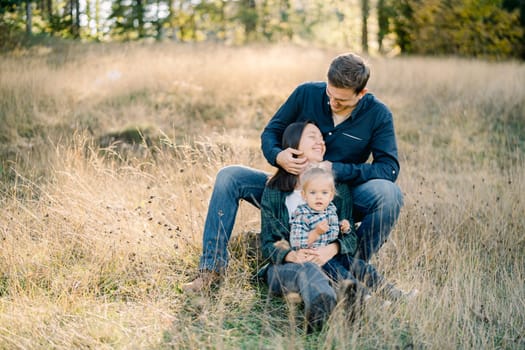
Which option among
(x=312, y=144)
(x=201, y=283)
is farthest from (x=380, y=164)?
(x=201, y=283)

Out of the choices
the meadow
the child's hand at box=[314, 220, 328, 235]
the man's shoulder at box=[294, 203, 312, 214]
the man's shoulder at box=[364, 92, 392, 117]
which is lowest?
the meadow

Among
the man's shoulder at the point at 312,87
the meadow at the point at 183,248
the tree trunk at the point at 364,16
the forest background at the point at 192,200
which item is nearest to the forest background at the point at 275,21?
the tree trunk at the point at 364,16

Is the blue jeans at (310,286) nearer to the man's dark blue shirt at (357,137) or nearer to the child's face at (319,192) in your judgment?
the child's face at (319,192)

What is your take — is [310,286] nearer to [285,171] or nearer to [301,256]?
[301,256]

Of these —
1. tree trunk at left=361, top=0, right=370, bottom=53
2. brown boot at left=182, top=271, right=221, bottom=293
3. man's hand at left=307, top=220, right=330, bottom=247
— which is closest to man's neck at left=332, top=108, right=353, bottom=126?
man's hand at left=307, top=220, right=330, bottom=247

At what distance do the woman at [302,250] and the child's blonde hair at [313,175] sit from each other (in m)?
0.17

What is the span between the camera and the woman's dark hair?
3.38 meters

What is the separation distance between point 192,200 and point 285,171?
1.34 metres

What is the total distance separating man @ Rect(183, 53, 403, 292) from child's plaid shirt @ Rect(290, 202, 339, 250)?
0.33 feet

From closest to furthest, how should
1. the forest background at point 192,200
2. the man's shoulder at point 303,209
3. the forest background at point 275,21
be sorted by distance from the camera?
the forest background at point 192,200, the man's shoulder at point 303,209, the forest background at point 275,21

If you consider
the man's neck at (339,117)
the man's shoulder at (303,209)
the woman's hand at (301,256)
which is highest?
the man's neck at (339,117)

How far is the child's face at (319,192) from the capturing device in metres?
3.17

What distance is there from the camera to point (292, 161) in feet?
11.0

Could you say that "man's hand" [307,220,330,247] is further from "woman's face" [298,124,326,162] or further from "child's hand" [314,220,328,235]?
"woman's face" [298,124,326,162]
